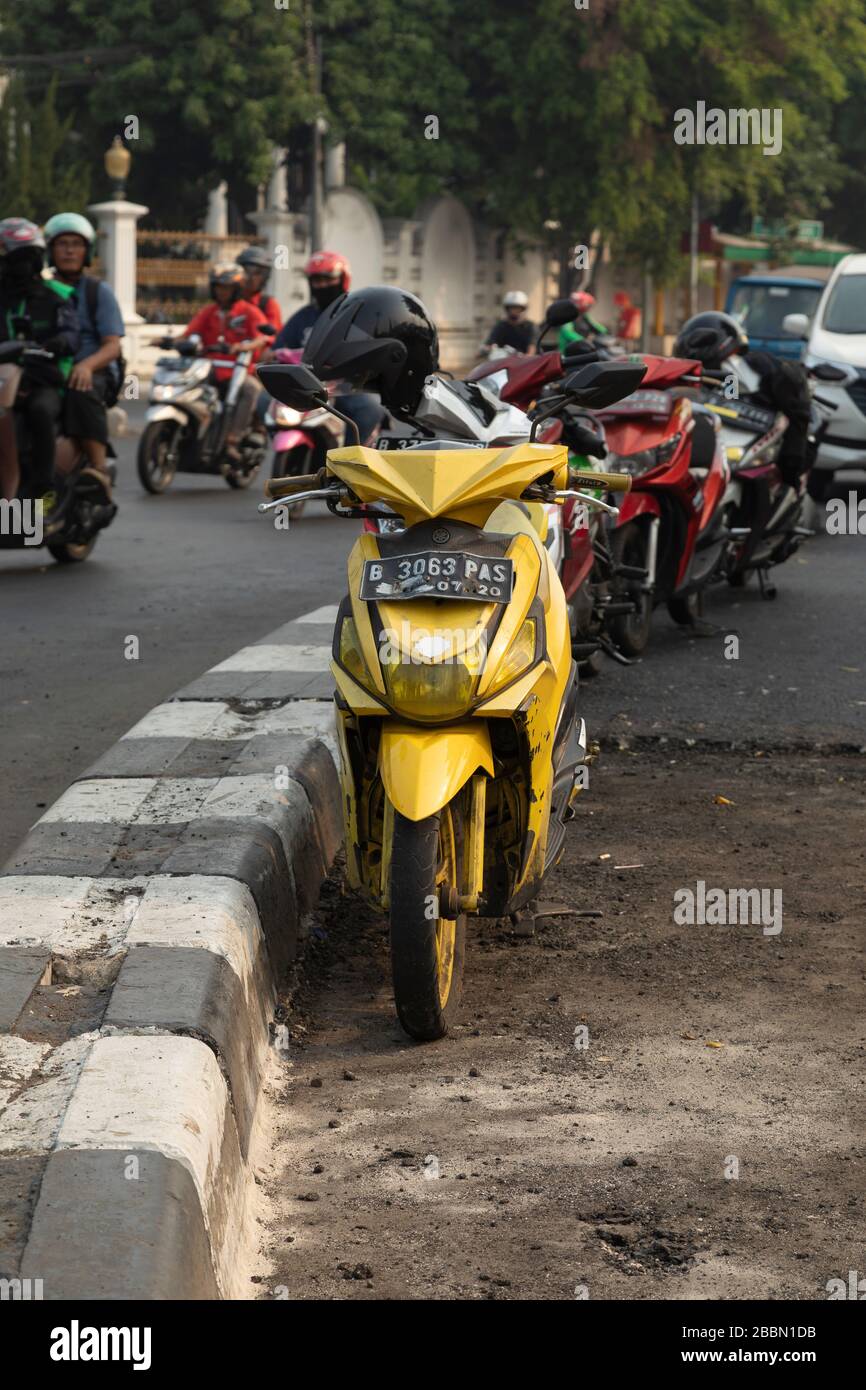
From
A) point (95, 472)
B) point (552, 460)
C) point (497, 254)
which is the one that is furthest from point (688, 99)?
point (552, 460)

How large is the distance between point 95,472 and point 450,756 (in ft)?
25.1

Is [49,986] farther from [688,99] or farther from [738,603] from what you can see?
[688,99]

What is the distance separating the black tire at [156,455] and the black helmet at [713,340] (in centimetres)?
667

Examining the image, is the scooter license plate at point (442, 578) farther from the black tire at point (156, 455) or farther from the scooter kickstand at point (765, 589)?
the black tire at point (156, 455)

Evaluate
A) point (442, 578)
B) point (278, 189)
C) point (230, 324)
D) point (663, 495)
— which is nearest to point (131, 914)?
point (442, 578)

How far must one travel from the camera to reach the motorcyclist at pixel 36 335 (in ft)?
37.2

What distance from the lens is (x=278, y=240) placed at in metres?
37.3

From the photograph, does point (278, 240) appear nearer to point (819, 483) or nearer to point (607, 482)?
point (819, 483)

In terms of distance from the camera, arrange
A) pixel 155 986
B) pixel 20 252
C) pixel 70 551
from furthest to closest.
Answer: pixel 70 551
pixel 20 252
pixel 155 986

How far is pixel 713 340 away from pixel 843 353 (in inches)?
271

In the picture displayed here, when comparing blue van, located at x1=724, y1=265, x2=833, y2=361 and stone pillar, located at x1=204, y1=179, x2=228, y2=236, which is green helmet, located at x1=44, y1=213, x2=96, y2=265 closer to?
blue van, located at x1=724, y1=265, x2=833, y2=361

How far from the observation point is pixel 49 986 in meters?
4.12

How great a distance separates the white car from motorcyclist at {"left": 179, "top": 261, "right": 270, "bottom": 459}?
13.7 feet

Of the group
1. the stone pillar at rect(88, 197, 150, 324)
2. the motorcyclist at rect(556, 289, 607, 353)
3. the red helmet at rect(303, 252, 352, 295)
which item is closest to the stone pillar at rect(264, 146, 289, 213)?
the stone pillar at rect(88, 197, 150, 324)
